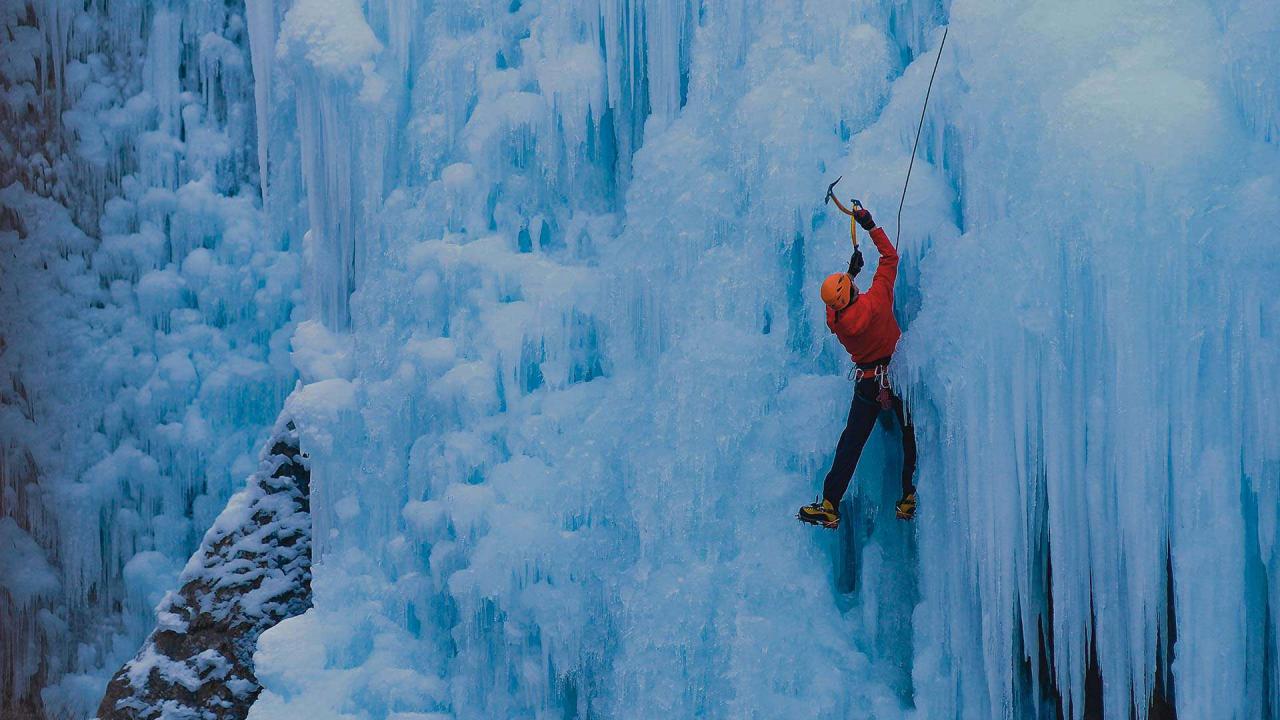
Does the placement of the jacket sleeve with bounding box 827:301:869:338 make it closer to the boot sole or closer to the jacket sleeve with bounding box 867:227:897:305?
the jacket sleeve with bounding box 867:227:897:305

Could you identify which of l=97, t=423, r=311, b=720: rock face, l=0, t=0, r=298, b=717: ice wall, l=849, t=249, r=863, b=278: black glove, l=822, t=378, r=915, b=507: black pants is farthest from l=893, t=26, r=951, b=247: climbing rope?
l=0, t=0, r=298, b=717: ice wall

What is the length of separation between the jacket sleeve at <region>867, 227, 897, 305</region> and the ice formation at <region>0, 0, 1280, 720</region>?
219mm

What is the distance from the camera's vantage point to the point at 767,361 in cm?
602

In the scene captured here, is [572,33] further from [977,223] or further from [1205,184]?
[1205,184]

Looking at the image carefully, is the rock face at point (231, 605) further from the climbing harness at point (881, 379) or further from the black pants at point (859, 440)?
the climbing harness at point (881, 379)

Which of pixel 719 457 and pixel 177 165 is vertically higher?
pixel 177 165

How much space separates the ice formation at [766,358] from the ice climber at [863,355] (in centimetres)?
13

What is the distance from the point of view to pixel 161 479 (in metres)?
10.7

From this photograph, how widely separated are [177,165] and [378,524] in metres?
4.99

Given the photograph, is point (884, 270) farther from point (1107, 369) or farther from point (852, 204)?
point (1107, 369)

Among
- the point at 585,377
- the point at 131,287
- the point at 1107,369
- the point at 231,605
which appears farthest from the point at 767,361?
the point at 131,287

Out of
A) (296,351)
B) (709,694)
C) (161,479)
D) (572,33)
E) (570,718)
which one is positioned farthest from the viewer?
(161,479)

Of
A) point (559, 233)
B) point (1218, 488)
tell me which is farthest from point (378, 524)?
point (1218, 488)

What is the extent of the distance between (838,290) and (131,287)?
25.2 feet
